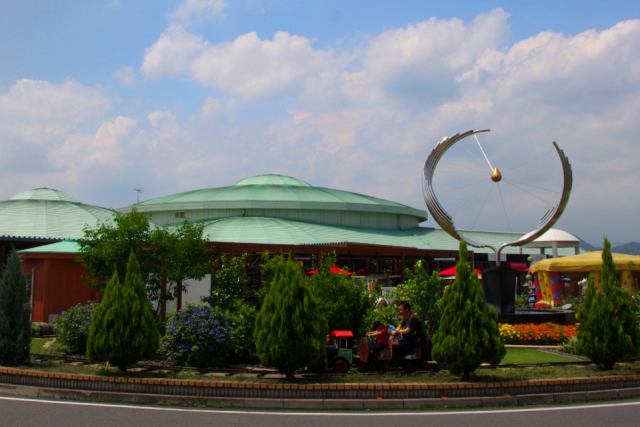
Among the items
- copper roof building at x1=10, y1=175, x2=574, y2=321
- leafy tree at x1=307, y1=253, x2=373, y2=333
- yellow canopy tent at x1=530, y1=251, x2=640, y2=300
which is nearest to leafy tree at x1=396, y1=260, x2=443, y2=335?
leafy tree at x1=307, y1=253, x2=373, y2=333

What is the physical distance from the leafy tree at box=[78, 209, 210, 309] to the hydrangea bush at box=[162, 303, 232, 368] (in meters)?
3.48

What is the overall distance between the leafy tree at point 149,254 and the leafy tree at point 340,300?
13.1ft

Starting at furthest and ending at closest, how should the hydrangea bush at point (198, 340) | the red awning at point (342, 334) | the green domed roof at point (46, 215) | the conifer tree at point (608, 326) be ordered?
the green domed roof at point (46, 215) → the hydrangea bush at point (198, 340) → the red awning at point (342, 334) → the conifer tree at point (608, 326)

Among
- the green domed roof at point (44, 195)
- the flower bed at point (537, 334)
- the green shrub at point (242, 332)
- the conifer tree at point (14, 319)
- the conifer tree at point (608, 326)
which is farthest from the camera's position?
the green domed roof at point (44, 195)

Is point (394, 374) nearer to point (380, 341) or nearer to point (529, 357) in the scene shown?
point (380, 341)

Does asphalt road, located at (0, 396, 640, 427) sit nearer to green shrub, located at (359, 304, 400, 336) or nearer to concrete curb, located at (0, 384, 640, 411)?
concrete curb, located at (0, 384, 640, 411)

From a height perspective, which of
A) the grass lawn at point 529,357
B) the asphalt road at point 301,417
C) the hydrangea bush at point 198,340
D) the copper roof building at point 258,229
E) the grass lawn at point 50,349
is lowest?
the asphalt road at point 301,417

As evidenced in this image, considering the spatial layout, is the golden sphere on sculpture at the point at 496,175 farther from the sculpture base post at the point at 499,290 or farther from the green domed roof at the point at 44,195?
the green domed roof at the point at 44,195

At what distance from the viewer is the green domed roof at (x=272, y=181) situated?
183 feet

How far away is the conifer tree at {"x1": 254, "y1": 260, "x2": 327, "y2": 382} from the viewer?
998cm


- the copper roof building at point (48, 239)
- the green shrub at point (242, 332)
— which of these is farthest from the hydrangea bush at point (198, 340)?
the copper roof building at point (48, 239)

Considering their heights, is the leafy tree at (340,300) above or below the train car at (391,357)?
above

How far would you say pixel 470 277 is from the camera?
10406mm

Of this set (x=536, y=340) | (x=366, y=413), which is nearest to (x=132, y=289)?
(x=366, y=413)
